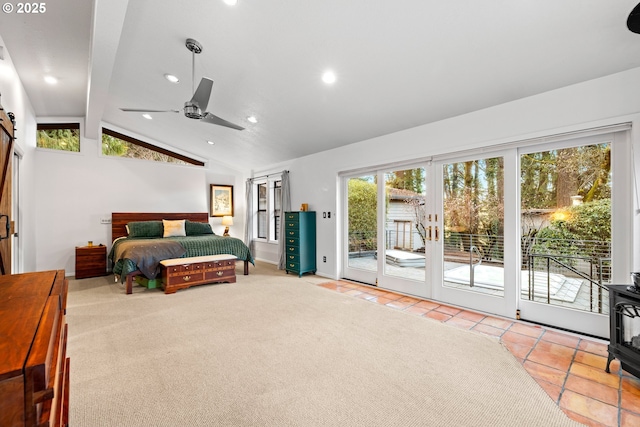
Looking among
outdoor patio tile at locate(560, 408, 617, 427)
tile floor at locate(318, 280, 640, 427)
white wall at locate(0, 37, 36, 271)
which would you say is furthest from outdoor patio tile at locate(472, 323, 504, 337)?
white wall at locate(0, 37, 36, 271)

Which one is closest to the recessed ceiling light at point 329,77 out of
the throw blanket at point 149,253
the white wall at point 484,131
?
the white wall at point 484,131

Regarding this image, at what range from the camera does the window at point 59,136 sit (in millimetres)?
5555

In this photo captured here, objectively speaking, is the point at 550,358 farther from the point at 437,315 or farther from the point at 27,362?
the point at 27,362

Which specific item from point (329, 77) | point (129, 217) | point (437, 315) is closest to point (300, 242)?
point (437, 315)

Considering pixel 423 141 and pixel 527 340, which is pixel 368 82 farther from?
pixel 527 340

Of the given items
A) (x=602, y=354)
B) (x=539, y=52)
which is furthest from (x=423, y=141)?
(x=602, y=354)

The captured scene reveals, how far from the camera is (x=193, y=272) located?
4.79m

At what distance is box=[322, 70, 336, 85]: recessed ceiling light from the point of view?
318 cm

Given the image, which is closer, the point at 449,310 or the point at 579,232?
the point at 579,232

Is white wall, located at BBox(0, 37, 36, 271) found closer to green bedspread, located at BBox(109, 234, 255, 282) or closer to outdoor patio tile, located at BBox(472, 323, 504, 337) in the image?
green bedspread, located at BBox(109, 234, 255, 282)

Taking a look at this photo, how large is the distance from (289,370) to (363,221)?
328 centimetres

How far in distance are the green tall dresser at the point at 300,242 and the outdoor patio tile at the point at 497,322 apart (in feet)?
10.6

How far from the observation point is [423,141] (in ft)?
13.2

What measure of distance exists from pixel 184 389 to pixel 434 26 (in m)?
3.43
